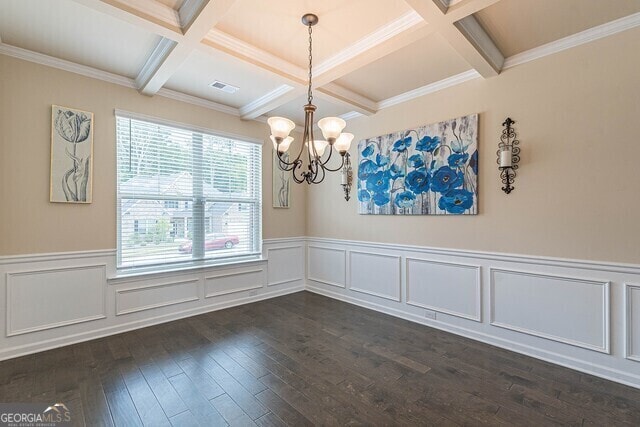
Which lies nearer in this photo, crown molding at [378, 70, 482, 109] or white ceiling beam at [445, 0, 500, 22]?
white ceiling beam at [445, 0, 500, 22]

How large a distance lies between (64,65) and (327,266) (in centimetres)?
407

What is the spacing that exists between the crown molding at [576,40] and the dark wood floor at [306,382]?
2.86 m

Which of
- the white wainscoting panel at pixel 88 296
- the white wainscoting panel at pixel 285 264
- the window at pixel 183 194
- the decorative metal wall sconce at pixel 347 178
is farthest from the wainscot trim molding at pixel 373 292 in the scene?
the white wainscoting panel at pixel 88 296

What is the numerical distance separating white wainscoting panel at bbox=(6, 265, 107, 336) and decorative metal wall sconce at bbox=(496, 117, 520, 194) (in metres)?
4.37

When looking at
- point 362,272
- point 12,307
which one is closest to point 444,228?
point 362,272

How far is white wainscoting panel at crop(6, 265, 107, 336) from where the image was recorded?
2.79 meters

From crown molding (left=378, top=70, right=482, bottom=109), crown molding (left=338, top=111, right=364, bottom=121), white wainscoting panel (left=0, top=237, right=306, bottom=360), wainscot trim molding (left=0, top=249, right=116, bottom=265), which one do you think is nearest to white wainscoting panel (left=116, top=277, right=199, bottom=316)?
white wainscoting panel (left=0, top=237, right=306, bottom=360)

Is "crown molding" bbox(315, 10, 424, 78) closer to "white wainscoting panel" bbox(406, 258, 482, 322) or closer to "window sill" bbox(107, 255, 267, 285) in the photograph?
"white wainscoting panel" bbox(406, 258, 482, 322)

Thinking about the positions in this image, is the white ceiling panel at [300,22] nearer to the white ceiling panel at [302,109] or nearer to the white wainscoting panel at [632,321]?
the white ceiling panel at [302,109]

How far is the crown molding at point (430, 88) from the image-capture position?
3207 millimetres

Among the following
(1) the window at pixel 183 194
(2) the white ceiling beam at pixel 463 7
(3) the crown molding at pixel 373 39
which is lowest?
(1) the window at pixel 183 194

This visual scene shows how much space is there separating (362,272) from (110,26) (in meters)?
3.87

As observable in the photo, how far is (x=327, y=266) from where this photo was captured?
16.0ft

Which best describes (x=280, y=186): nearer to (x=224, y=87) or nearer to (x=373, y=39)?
(x=224, y=87)
